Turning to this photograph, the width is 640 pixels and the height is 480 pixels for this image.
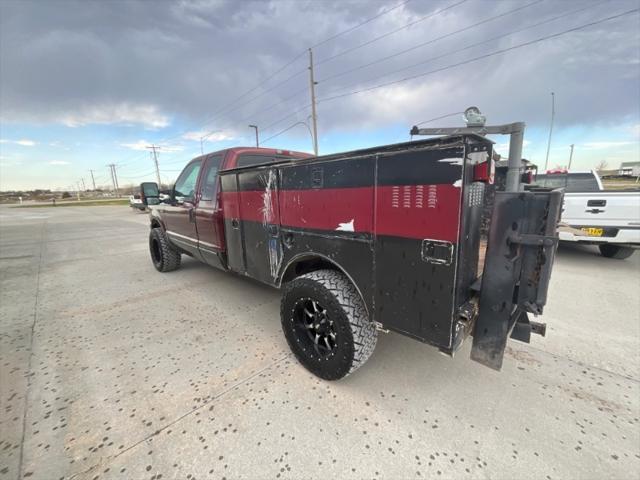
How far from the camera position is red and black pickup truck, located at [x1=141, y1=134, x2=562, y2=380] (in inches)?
59.8

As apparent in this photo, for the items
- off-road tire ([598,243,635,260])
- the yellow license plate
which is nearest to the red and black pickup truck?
the yellow license plate

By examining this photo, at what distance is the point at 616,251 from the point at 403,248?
6.74m

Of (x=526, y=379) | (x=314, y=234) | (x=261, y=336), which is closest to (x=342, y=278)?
(x=314, y=234)

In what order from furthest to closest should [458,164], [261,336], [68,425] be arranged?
[261,336] → [68,425] → [458,164]

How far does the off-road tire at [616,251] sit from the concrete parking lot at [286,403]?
2909 millimetres

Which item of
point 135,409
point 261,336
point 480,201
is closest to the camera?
point 480,201

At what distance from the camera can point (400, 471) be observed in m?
1.56

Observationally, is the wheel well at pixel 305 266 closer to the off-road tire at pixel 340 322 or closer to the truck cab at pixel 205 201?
the off-road tire at pixel 340 322

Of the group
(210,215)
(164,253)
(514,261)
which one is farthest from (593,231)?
(164,253)

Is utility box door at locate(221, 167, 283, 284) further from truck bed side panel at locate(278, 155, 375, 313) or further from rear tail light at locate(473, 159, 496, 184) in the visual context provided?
rear tail light at locate(473, 159, 496, 184)

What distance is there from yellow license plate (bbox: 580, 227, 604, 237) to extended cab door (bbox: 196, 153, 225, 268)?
627 centimetres

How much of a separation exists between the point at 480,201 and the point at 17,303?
600cm

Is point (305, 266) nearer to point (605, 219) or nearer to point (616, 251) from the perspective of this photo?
point (605, 219)

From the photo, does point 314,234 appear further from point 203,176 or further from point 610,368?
point 610,368
